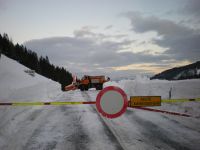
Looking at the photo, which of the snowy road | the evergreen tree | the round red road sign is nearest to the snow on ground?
the snowy road

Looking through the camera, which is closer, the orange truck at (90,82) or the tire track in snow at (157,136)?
the tire track in snow at (157,136)

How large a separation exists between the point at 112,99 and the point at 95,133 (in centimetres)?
121

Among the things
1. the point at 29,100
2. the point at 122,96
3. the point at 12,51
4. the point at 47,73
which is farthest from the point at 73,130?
the point at 47,73

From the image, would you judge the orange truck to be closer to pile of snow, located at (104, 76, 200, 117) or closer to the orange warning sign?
pile of snow, located at (104, 76, 200, 117)

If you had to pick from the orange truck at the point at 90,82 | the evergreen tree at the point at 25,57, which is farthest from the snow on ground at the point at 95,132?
the evergreen tree at the point at 25,57

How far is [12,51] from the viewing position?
62.8 m

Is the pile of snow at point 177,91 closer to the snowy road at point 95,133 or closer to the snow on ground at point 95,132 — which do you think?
the snow on ground at point 95,132

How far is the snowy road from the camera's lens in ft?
19.1

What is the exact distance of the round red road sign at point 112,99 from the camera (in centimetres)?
668

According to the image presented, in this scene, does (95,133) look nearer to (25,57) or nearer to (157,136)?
(157,136)

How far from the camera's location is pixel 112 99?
682 cm

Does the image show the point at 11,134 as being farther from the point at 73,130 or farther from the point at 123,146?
the point at 123,146

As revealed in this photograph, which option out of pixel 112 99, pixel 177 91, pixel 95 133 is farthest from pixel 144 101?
pixel 177 91

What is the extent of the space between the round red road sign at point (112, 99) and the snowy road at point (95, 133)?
0.68 meters
